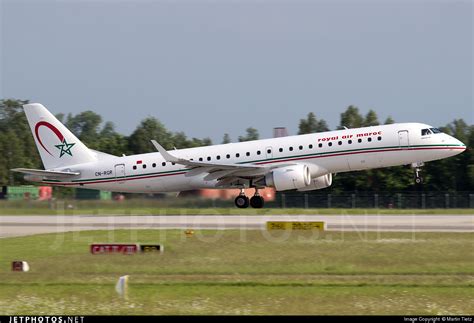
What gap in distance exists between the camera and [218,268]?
22.5m

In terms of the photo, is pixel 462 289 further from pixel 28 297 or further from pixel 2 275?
pixel 2 275

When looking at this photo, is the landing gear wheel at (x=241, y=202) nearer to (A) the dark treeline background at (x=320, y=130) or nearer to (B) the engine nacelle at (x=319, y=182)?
(B) the engine nacelle at (x=319, y=182)

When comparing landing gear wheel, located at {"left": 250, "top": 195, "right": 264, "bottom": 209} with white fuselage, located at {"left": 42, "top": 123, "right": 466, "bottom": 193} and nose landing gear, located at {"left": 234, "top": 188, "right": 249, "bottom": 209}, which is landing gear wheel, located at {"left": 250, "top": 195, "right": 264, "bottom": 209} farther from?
white fuselage, located at {"left": 42, "top": 123, "right": 466, "bottom": 193}

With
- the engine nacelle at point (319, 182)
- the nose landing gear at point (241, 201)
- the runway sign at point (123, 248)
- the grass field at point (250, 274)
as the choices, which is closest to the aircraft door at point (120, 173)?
the nose landing gear at point (241, 201)

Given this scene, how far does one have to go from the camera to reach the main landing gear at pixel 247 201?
42484mm

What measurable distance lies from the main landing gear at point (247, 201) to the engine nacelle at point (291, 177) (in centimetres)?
255

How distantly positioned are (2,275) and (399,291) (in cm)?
1122

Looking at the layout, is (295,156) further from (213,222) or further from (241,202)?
(213,222)

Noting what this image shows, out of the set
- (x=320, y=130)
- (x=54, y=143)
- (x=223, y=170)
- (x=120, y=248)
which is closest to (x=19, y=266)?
(x=120, y=248)

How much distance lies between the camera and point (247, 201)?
42.6 metres

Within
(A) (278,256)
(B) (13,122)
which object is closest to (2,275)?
(A) (278,256)

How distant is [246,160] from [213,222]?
6.42 meters

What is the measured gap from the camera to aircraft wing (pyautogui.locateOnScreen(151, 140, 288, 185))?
40.2 metres

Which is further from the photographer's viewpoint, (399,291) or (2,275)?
(2,275)
